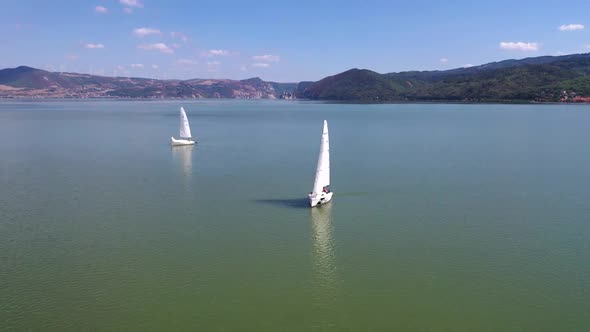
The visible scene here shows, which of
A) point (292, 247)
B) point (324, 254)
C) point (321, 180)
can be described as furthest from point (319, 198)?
point (324, 254)

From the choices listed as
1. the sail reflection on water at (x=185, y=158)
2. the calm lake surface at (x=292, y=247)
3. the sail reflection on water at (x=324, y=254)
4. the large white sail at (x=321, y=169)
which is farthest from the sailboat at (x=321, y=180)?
the sail reflection on water at (x=185, y=158)

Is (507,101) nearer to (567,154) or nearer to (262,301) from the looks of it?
(567,154)

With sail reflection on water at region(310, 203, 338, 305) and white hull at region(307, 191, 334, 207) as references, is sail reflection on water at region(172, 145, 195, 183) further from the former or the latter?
sail reflection on water at region(310, 203, 338, 305)

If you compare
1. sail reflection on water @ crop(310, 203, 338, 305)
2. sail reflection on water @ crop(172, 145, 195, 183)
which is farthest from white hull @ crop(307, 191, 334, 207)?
sail reflection on water @ crop(172, 145, 195, 183)

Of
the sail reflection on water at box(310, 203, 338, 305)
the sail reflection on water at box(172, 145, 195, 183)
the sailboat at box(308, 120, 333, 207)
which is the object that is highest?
the sailboat at box(308, 120, 333, 207)

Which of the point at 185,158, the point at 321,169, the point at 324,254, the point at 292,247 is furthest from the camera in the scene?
the point at 185,158

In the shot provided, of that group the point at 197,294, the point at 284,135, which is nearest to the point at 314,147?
the point at 284,135

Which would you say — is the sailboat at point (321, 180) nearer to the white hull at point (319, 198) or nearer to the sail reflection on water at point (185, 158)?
the white hull at point (319, 198)

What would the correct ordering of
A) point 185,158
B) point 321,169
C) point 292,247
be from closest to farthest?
point 292,247 → point 321,169 → point 185,158

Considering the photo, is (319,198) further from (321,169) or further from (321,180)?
(321,169)
